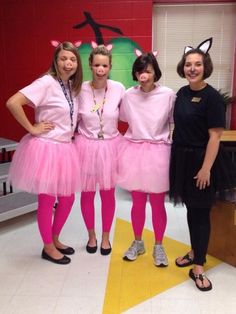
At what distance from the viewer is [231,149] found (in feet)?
7.50

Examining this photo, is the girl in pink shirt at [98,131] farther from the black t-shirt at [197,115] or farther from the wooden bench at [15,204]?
the wooden bench at [15,204]

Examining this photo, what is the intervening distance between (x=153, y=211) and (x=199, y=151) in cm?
57

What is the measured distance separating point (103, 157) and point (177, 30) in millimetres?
2297

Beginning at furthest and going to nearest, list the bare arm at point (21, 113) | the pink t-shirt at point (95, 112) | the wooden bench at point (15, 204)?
the wooden bench at point (15, 204)
the pink t-shirt at point (95, 112)
the bare arm at point (21, 113)

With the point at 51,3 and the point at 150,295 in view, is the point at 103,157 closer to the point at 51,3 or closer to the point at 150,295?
the point at 150,295

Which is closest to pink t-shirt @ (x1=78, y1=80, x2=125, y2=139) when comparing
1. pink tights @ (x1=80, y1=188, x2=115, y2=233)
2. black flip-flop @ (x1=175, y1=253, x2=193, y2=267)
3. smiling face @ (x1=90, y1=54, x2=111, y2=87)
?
smiling face @ (x1=90, y1=54, x2=111, y2=87)

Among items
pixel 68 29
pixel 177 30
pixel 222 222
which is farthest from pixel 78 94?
pixel 177 30

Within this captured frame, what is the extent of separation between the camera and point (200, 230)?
191 centimetres

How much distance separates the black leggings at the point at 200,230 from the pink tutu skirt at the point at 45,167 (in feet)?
2.52

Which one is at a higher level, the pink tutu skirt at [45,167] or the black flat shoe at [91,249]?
the pink tutu skirt at [45,167]

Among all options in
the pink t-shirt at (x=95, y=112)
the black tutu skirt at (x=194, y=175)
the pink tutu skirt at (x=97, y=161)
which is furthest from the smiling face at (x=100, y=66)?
the black tutu skirt at (x=194, y=175)

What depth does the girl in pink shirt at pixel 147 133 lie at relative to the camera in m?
1.98

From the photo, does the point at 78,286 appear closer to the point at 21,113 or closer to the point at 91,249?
the point at 91,249

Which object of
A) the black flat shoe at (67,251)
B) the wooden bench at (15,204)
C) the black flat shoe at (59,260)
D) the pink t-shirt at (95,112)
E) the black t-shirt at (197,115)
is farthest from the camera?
the wooden bench at (15,204)
